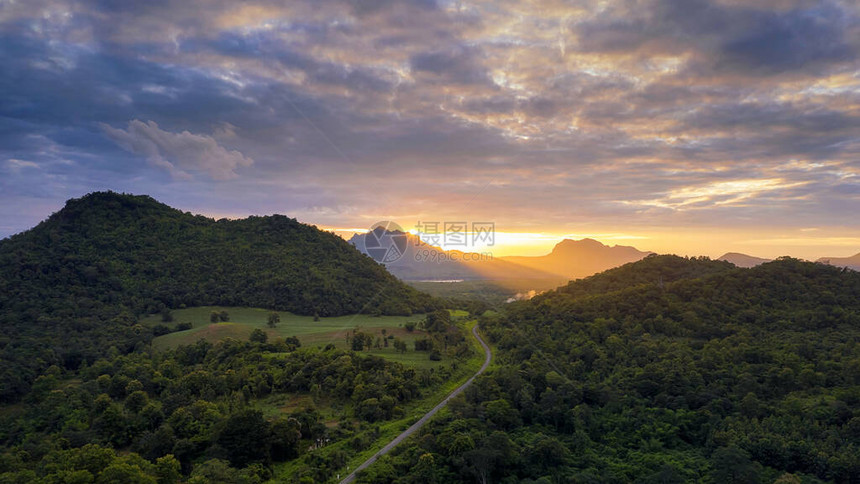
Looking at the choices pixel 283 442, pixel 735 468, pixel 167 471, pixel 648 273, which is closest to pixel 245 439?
pixel 283 442

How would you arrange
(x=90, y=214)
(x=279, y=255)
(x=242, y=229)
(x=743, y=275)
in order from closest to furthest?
(x=743, y=275) < (x=90, y=214) < (x=279, y=255) < (x=242, y=229)

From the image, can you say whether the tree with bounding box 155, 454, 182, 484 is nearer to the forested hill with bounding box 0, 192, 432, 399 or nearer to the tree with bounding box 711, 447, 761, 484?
the forested hill with bounding box 0, 192, 432, 399

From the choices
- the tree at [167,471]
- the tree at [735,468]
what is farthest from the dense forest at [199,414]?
the tree at [735,468]

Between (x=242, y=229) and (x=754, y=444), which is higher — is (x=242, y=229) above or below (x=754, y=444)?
above

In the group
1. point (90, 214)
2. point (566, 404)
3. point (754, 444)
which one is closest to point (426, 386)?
point (566, 404)

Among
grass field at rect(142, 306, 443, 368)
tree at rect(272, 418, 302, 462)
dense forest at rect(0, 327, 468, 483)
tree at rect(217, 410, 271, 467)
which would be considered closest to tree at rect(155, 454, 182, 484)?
dense forest at rect(0, 327, 468, 483)

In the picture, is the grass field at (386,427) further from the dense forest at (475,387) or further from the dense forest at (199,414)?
the dense forest at (199,414)

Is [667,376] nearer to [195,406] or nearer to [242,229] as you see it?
[195,406]
